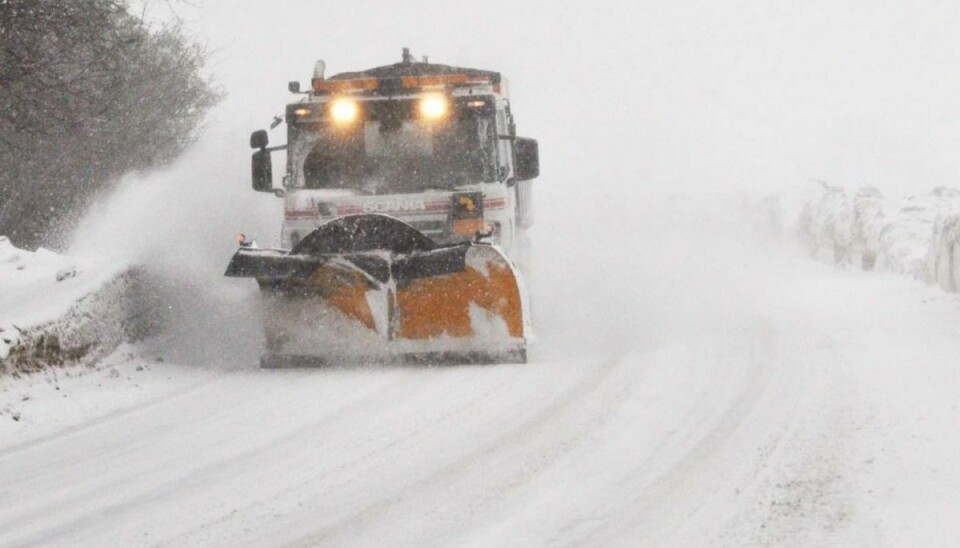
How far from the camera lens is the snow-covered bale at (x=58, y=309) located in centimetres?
838

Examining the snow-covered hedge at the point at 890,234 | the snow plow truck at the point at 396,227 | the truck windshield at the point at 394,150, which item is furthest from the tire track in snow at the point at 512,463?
the snow-covered hedge at the point at 890,234

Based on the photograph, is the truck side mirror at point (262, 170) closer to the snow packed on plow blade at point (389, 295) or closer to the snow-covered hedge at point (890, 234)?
the snow packed on plow blade at point (389, 295)

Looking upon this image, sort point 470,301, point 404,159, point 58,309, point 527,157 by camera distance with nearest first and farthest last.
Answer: point 58,309
point 470,301
point 404,159
point 527,157

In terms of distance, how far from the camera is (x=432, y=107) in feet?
34.0

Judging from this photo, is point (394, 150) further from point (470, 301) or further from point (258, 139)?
point (470, 301)

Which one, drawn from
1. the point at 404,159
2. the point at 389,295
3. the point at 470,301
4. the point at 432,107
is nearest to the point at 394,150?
the point at 404,159

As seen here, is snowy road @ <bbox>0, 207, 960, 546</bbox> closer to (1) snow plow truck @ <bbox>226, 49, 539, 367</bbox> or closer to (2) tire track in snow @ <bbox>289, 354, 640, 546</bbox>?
(2) tire track in snow @ <bbox>289, 354, 640, 546</bbox>

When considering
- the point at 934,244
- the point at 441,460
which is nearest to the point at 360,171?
the point at 441,460

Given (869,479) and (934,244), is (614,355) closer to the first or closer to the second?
(869,479)

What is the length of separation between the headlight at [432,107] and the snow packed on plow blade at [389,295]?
4.67 ft

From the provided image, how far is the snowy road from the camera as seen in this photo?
4512 mm

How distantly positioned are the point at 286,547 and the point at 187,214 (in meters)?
8.63

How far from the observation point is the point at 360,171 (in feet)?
33.8

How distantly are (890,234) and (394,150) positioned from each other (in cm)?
1247
